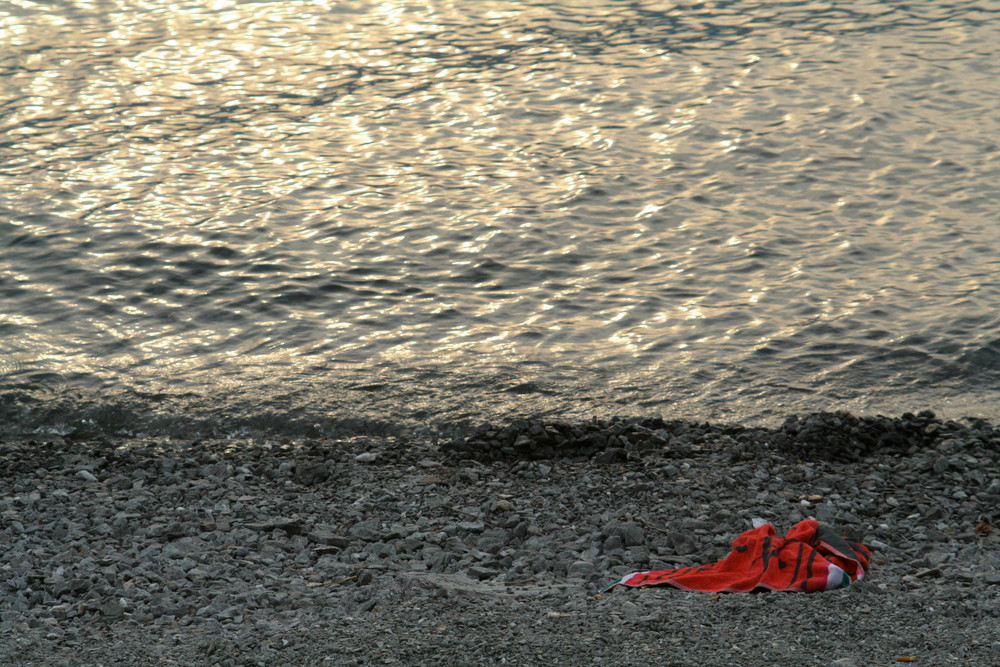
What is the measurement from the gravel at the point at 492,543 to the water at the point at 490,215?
4.49 ft

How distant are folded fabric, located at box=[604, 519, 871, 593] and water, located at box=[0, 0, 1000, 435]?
406 centimetres

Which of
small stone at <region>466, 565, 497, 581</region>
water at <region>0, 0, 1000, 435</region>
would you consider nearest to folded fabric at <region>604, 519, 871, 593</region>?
small stone at <region>466, 565, 497, 581</region>

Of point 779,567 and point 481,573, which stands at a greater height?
point 779,567

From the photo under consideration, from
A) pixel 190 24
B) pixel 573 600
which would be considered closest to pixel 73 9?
pixel 190 24

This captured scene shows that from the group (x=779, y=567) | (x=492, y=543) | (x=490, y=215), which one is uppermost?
(x=779, y=567)

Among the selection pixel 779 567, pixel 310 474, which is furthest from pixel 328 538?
pixel 779 567

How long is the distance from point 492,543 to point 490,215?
10252 millimetres

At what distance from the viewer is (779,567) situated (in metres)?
7.64

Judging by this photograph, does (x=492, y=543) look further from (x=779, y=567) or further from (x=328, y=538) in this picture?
(x=779, y=567)

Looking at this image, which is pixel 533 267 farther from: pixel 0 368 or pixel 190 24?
pixel 190 24

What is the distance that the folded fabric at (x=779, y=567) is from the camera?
7.46m

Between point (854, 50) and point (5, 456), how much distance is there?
75.8 feet

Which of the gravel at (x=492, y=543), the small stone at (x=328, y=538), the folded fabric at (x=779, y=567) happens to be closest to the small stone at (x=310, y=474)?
the gravel at (x=492, y=543)

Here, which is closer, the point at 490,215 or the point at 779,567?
the point at 779,567
